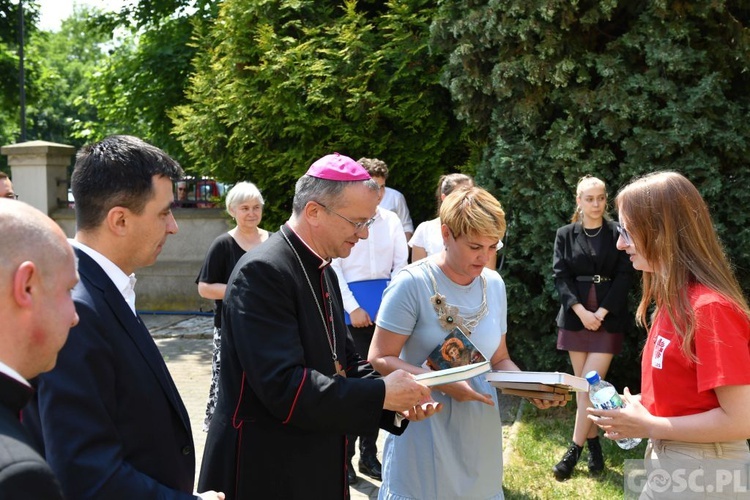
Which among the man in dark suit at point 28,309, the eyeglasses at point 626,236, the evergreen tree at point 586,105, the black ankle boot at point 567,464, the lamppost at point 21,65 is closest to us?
the man in dark suit at point 28,309

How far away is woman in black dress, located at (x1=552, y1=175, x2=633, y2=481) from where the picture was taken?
20.6ft

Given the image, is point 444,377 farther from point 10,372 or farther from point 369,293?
point 369,293

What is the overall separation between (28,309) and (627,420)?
206 centimetres

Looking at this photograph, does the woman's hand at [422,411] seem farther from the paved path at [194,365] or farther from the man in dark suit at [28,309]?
the paved path at [194,365]

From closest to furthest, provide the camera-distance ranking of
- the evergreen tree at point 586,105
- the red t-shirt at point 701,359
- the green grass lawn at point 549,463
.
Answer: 1. the red t-shirt at point 701,359
2. the green grass lawn at point 549,463
3. the evergreen tree at point 586,105

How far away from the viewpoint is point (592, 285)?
6344 mm

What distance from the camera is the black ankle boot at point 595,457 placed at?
5949mm

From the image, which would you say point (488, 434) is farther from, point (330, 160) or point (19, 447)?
point (19, 447)

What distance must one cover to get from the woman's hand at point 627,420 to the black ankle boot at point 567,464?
311 cm

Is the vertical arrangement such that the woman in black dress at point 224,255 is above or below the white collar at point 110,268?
below

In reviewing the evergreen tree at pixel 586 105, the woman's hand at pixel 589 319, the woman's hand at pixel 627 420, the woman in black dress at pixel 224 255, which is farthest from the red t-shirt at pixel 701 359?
the evergreen tree at pixel 586 105

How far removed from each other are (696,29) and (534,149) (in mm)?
1695

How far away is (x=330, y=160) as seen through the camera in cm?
306

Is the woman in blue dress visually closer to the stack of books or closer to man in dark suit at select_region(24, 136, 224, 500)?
the stack of books
